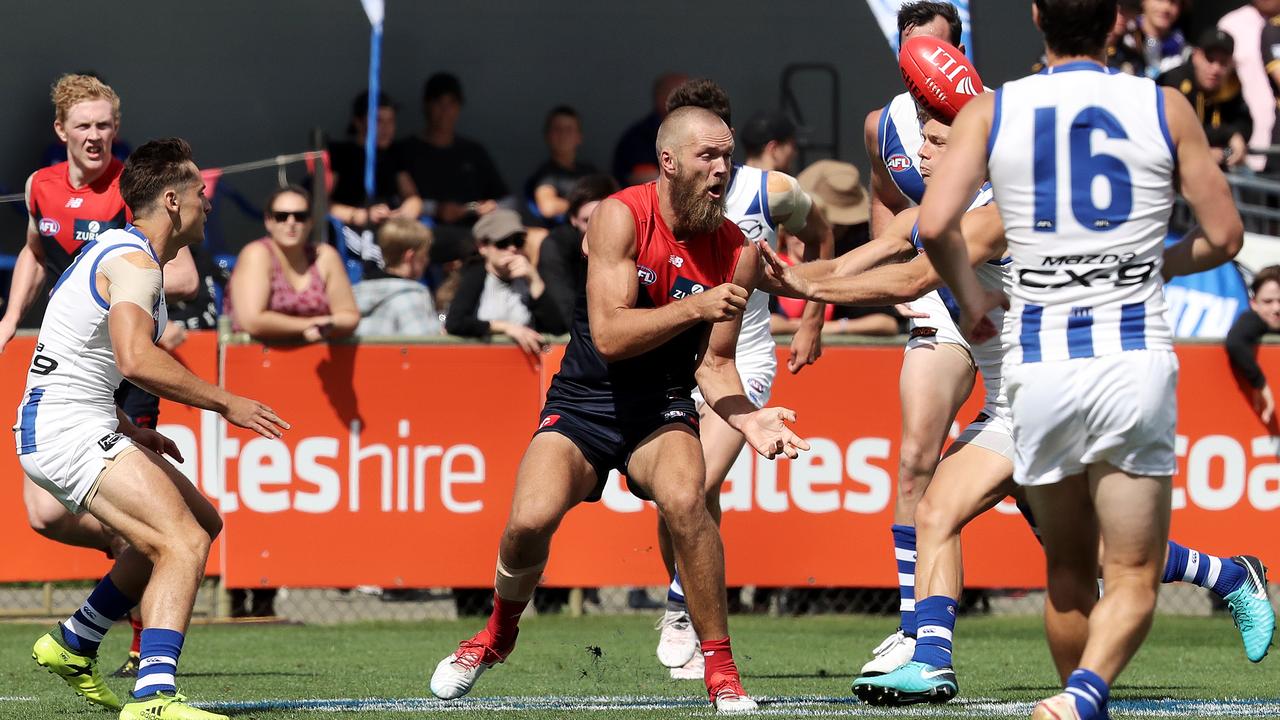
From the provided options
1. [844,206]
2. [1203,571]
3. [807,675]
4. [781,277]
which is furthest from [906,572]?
[844,206]

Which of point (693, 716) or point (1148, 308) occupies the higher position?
point (1148, 308)

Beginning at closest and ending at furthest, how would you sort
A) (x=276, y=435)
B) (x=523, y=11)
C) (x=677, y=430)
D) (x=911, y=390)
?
1. (x=276, y=435)
2. (x=677, y=430)
3. (x=911, y=390)
4. (x=523, y=11)

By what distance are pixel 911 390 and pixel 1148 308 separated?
232cm

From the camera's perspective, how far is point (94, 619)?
645 centimetres

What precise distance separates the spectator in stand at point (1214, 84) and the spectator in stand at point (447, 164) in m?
4.99

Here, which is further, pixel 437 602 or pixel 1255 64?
pixel 1255 64

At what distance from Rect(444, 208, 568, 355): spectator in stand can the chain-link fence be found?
1.61 m

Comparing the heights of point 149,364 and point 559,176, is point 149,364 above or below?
above

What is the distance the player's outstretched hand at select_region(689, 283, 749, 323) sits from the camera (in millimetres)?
5754

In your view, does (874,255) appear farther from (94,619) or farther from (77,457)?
(94,619)

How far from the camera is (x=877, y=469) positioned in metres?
10.5

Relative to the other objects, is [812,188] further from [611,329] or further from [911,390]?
[611,329]

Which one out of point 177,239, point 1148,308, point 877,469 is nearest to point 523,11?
point 877,469

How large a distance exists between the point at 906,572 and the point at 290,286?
4.62 meters
